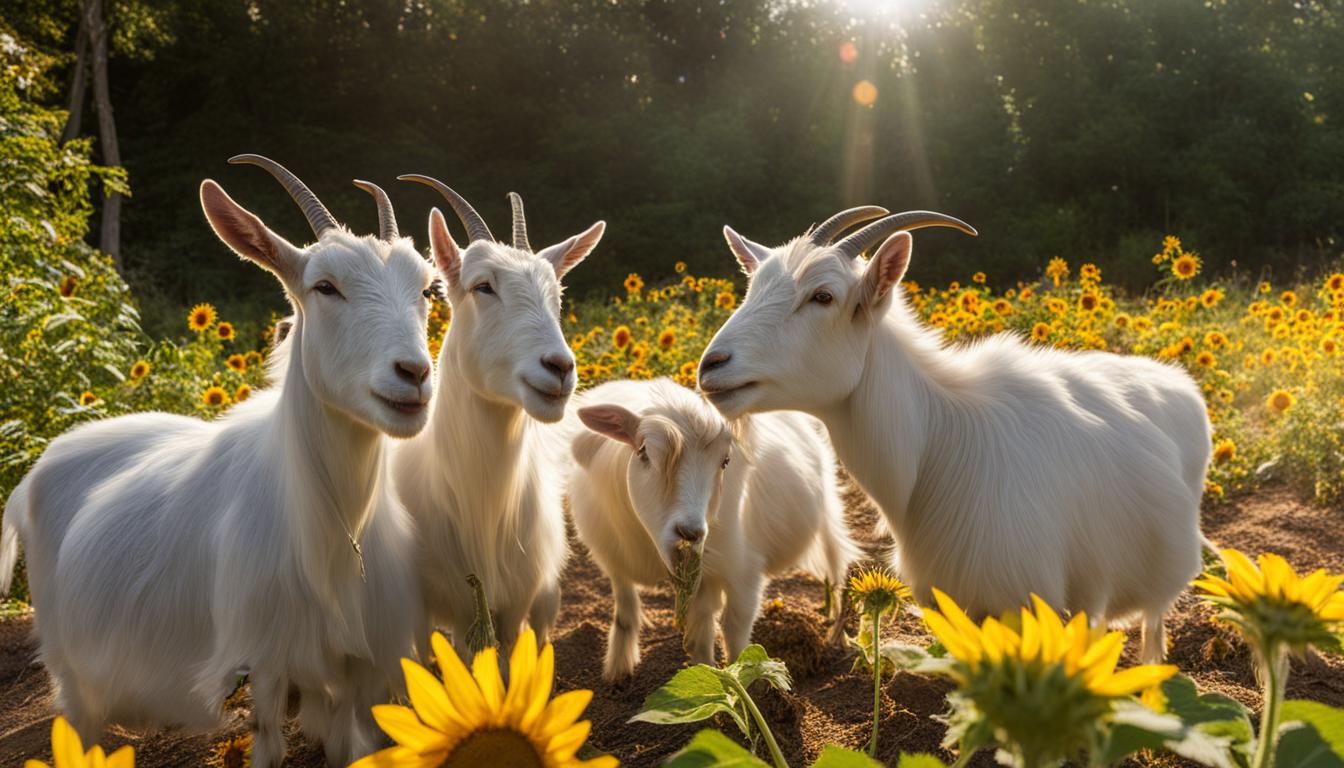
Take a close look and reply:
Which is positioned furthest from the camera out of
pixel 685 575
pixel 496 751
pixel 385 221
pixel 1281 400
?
pixel 1281 400

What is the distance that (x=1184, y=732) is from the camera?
935mm

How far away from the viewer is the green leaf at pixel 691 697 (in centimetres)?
171

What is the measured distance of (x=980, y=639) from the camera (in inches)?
36.3

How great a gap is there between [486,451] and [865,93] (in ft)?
69.6

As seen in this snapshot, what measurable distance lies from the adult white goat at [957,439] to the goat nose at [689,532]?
1.90ft

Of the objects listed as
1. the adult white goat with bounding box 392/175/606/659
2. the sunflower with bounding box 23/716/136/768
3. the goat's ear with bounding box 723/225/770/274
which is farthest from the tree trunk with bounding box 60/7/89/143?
the sunflower with bounding box 23/716/136/768

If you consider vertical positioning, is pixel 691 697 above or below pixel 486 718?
below

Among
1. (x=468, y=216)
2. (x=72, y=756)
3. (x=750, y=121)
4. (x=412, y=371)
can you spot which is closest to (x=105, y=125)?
(x=750, y=121)

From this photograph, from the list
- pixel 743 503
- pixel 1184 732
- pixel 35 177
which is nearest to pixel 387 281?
pixel 743 503

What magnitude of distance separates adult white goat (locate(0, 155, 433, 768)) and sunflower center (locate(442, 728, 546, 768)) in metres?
1.47

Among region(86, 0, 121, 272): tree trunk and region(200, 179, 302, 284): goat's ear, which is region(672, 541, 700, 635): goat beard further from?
region(86, 0, 121, 272): tree trunk

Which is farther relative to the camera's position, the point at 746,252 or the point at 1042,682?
the point at 746,252

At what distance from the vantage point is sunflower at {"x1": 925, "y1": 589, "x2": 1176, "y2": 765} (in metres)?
0.84

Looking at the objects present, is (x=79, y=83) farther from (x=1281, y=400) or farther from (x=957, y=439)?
(x=957, y=439)
